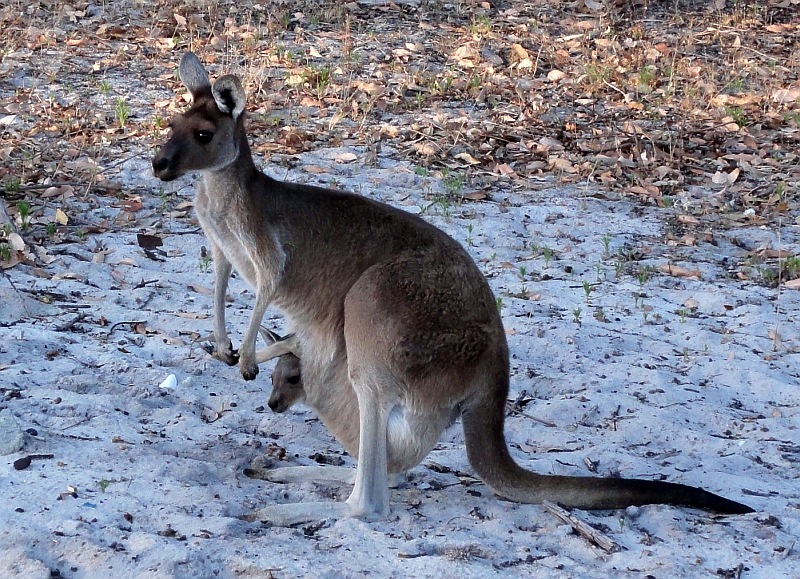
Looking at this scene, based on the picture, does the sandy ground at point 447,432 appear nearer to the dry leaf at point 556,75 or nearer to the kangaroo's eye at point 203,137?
the kangaroo's eye at point 203,137

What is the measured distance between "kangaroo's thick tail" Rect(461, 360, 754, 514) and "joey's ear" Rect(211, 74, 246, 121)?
1411mm

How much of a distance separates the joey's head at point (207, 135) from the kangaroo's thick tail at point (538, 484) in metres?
1.34

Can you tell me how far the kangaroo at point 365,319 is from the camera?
3.59m

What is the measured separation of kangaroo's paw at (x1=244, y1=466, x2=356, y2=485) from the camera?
3.88 m

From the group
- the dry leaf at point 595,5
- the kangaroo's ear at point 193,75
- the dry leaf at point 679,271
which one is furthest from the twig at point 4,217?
the dry leaf at point 595,5

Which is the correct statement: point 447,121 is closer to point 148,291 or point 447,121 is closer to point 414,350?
point 148,291

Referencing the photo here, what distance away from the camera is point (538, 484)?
3566 millimetres

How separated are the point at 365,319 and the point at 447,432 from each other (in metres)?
1.10

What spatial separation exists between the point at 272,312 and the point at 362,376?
1933mm

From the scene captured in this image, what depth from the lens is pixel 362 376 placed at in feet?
12.0

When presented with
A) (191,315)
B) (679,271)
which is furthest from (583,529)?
(679,271)

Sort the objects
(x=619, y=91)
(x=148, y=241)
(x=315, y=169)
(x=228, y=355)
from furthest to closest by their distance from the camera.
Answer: (x=619, y=91)
(x=315, y=169)
(x=148, y=241)
(x=228, y=355)

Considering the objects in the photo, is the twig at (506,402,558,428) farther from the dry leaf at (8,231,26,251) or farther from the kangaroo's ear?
the dry leaf at (8,231,26,251)

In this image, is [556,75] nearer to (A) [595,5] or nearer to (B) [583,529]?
(A) [595,5]
